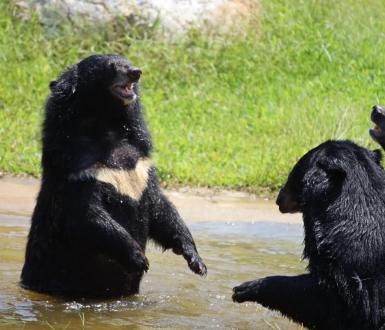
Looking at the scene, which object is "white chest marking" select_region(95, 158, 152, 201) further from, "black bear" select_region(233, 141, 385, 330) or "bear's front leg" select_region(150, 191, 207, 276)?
"black bear" select_region(233, 141, 385, 330)

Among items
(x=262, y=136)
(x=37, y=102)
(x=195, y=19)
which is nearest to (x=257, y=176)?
(x=262, y=136)

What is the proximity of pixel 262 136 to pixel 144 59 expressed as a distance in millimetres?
2332

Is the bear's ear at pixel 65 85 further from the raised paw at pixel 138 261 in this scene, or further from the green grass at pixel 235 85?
the green grass at pixel 235 85

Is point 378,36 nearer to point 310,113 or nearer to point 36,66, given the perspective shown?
point 310,113

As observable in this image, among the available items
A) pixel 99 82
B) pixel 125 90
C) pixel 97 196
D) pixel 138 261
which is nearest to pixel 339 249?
pixel 138 261

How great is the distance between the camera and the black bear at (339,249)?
5.00m

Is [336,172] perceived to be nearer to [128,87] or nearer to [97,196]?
[97,196]

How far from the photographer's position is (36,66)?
40.3 ft

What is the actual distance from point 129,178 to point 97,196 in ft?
0.82

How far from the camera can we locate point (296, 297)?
5.18 metres

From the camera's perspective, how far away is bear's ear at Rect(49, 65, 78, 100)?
636 cm

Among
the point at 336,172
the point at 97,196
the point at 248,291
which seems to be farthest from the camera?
the point at 97,196

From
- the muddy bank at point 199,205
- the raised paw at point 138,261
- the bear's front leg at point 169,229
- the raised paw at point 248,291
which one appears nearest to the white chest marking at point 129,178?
the bear's front leg at point 169,229

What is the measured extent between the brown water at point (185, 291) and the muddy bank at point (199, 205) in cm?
17
